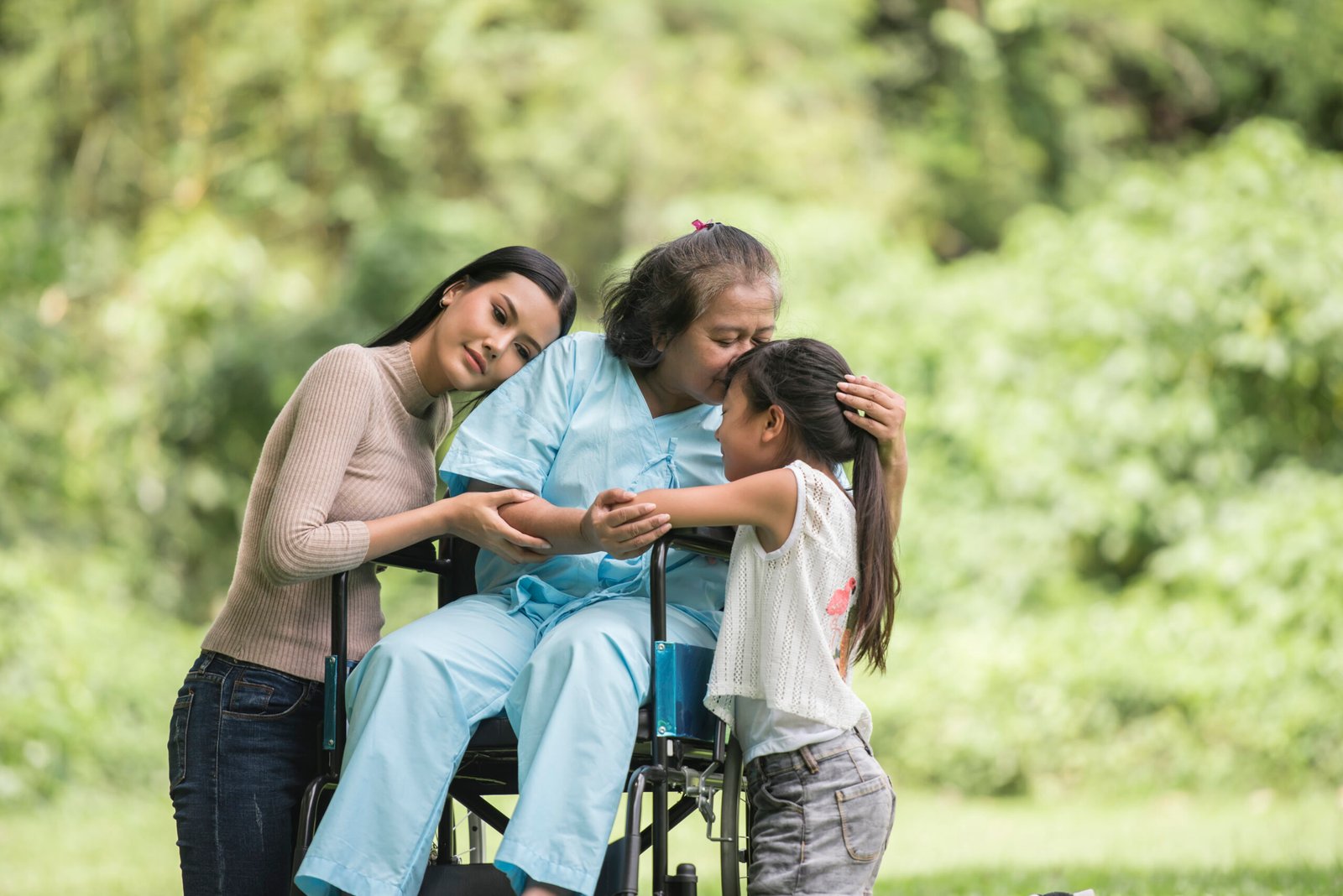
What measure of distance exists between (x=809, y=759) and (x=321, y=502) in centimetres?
81

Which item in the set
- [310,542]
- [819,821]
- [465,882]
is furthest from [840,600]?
[310,542]

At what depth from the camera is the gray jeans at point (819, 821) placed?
195 centimetres

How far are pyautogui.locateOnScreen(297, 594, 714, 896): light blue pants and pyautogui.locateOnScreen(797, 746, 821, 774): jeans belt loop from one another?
0.78 feet

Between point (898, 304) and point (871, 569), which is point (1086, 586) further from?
point (871, 569)

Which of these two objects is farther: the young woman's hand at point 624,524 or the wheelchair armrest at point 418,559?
the wheelchair armrest at point 418,559

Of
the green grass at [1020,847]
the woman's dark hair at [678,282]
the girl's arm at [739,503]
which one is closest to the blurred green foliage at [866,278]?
the green grass at [1020,847]

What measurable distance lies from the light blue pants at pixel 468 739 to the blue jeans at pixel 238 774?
226 mm

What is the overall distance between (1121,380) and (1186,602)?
40.9 inches

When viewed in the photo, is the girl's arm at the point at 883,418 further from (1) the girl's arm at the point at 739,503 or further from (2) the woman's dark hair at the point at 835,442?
(1) the girl's arm at the point at 739,503

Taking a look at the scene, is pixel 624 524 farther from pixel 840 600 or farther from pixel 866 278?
pixel 866 278

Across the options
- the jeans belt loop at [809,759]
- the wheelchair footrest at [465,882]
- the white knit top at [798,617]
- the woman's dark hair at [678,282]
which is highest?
the woman's dark hair at [678,282]

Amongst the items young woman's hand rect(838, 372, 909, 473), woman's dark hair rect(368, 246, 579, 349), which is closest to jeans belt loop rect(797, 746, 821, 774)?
young woman's hand rect(838, 372, 909, 473)

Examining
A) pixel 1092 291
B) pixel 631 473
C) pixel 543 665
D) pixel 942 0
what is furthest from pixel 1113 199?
pixel 543 665

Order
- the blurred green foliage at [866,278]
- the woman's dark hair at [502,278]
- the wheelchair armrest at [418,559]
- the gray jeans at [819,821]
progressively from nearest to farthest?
Result: 1. the gray jeans at [819,821]
2. the wheelchair armrest at [418,559]
3. the woman's dark hair at [502,278]
4. the blurred green foliage at [866,278]
